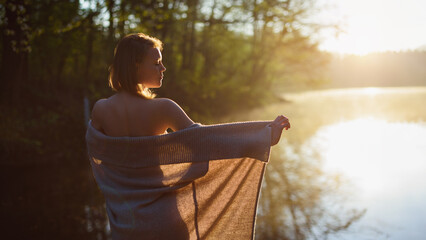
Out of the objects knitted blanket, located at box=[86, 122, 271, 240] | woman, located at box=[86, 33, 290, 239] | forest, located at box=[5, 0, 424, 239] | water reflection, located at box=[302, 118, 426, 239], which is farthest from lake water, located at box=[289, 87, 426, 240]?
woman, located at box=[86, 33, 290, 239]

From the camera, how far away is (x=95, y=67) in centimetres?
1422

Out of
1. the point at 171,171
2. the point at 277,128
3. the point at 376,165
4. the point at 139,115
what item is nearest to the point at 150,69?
the point at 139,115

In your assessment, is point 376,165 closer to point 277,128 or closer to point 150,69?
point 277,128

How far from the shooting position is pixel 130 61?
2014mm

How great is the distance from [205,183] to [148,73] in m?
0.75

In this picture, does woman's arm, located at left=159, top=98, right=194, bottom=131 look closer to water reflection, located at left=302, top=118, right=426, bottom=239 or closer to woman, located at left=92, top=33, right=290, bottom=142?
woman, located at left=92, top=33, right=290, bottom=142

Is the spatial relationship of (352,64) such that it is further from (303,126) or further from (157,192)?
(157,192)

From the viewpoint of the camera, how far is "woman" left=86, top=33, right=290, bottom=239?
6.69 feet

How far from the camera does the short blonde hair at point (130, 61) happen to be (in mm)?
2014

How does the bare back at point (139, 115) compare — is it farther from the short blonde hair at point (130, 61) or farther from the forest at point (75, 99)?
the forest at point (75, 99)

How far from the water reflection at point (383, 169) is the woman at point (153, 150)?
10.6 ft

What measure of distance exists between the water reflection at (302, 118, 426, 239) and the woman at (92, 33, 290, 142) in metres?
3.54

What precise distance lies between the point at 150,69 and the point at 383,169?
24.9 ft

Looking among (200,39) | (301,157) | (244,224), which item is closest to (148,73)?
(244,224)
